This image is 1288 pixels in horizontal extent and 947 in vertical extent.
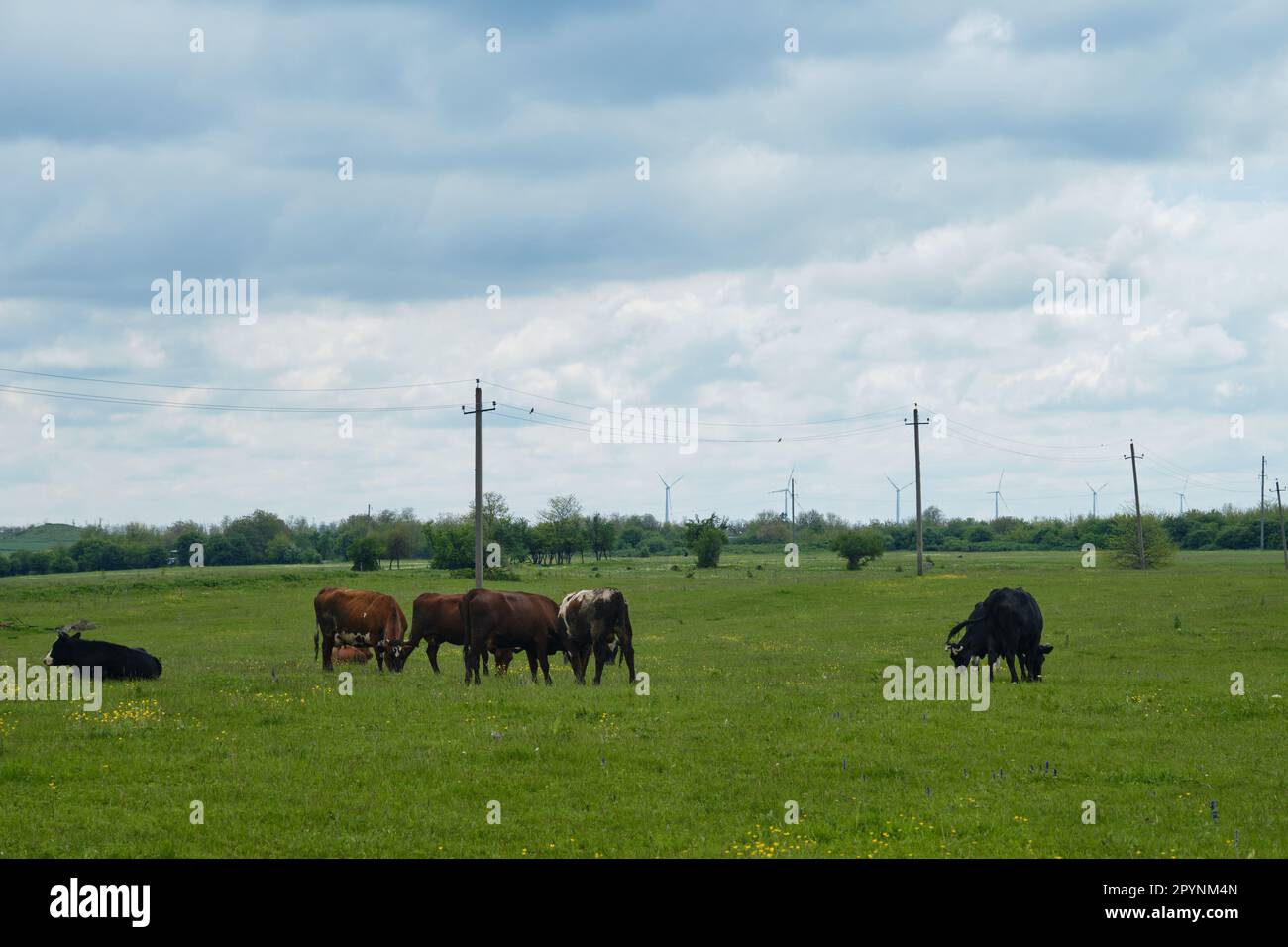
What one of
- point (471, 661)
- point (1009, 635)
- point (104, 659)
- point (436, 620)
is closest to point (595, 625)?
point (471, 661)

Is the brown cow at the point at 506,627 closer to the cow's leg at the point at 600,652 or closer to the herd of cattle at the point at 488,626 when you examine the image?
the herd of cattle at the point at 488,626

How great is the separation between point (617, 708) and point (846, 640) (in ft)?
71.8

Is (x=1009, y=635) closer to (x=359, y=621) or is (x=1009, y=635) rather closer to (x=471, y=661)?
(x=471, y=661)

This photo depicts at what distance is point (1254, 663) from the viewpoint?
30.7m

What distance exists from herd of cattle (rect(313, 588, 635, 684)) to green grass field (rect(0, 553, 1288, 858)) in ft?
2.57

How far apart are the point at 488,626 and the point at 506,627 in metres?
0.43

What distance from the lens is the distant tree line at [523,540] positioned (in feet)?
373

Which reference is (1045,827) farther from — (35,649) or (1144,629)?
(35,649)

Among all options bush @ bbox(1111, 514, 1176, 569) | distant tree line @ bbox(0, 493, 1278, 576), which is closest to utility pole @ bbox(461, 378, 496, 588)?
distant tree line @ bbox(0, 493, 1278, 576)

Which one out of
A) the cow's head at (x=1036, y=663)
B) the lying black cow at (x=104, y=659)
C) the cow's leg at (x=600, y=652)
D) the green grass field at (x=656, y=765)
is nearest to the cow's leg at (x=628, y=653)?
the cow's leg at (x=600, y=652)

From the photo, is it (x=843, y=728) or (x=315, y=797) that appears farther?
(x=843, y=728)

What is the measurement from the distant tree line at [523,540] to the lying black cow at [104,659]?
6985 centimetres
